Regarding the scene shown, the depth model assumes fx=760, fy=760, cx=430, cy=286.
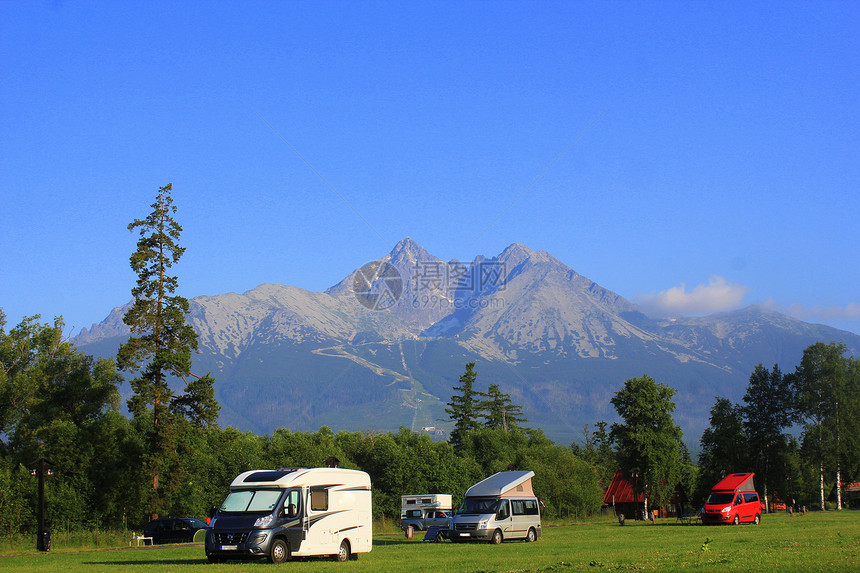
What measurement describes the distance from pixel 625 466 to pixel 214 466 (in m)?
36.2

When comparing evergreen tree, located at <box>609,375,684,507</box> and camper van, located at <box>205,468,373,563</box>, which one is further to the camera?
evergreen tree, located at <box>609,375,684,507</box>

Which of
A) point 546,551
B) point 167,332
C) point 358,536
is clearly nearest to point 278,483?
point 358,536

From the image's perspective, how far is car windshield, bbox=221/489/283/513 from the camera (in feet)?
71.4

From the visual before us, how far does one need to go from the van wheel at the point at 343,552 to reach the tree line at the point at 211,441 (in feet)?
78.2

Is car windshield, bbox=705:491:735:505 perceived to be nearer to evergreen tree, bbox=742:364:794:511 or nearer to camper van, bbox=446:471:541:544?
camper van, bbox=446:471:541:544

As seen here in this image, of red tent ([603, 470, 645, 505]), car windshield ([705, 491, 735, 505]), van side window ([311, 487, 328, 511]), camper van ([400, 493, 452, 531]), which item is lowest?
red tent ([603, 470, 645, 505])

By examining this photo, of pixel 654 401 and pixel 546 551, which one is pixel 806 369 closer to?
pixel 654 401

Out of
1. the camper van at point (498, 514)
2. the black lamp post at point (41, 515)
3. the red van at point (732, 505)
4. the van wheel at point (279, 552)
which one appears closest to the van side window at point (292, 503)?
the van wheel at point (279, 552)

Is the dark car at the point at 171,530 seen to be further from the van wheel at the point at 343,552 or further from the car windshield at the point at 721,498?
the car windshield at the point at 721,498

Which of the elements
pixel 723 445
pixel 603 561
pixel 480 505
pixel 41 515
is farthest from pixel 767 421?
pixel 41 515

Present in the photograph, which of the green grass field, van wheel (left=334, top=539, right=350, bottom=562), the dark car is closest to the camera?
the green grass field

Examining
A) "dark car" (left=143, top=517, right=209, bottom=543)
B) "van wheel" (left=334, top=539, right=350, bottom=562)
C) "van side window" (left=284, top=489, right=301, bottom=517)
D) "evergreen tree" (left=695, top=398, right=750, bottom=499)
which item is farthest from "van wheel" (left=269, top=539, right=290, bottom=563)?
"evergreen tree" (left=695, top=398, right=750, bottom=499)

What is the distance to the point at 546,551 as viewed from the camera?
26.0 m

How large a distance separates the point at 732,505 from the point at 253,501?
110ft
